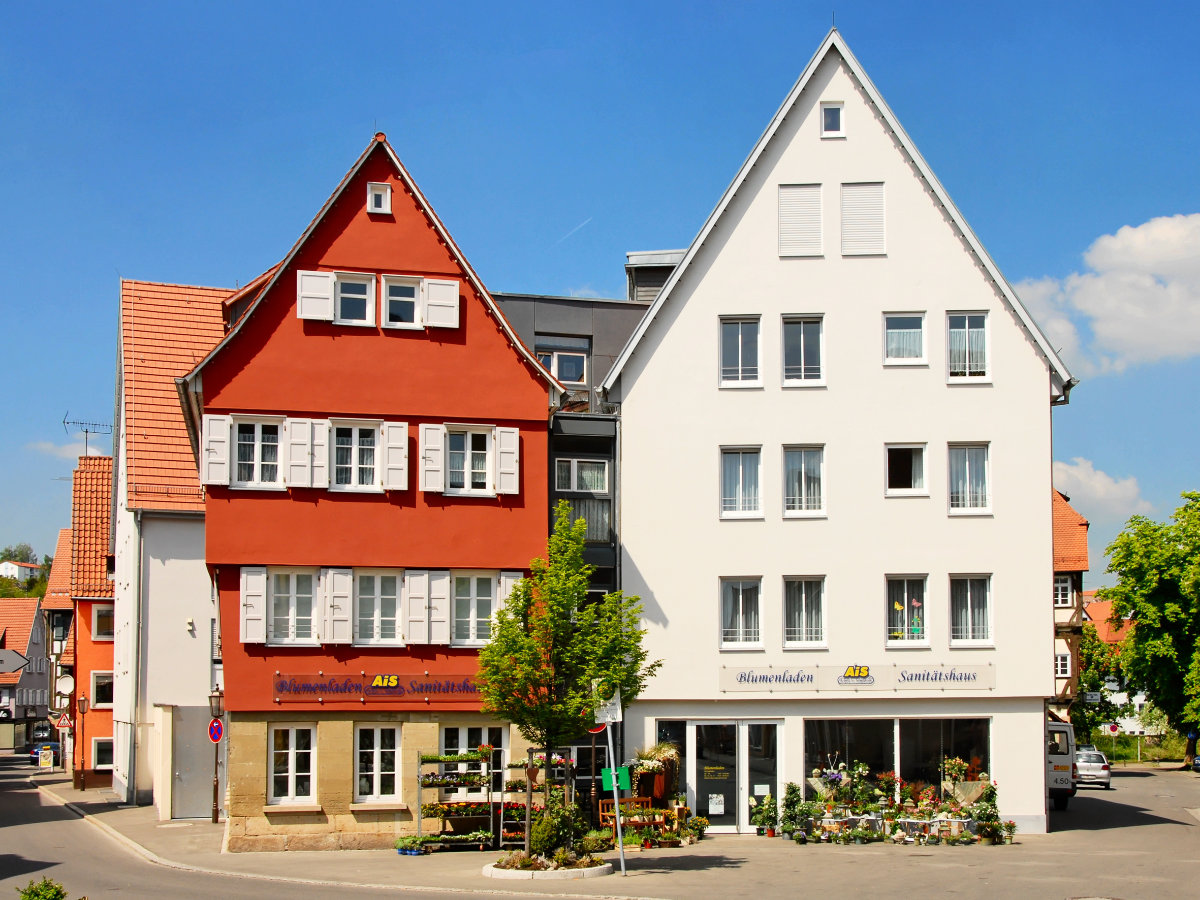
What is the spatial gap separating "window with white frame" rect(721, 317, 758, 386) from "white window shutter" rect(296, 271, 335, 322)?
30.4ft

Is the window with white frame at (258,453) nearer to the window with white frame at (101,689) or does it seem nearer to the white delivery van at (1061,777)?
the white delivery van at (1061,777)

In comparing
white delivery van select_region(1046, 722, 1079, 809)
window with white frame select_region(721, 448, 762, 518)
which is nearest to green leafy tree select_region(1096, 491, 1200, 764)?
white delivery van select_region(1046, 722, 1079, 809)

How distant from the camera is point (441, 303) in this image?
30188mm

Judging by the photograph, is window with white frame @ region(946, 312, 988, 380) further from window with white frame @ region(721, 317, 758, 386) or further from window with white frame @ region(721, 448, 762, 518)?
window with white frame @ region(721, 448, 762, 518)

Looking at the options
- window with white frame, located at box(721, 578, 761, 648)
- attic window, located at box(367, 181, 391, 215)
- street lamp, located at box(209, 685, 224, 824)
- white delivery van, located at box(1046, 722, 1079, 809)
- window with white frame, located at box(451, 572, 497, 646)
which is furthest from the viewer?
white delivery van, located at box(1046, 722, 1079, 809)

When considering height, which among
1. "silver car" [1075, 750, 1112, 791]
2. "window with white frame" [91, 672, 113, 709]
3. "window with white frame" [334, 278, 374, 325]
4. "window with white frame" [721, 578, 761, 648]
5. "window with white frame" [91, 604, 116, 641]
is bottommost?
"silver car" [1075, 750, 1112, 791]

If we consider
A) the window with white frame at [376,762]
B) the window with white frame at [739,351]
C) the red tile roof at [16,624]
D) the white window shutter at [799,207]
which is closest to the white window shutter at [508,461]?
the window with white frame at [739,351]

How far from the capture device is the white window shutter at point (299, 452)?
28781 millimetres

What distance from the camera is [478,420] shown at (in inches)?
1188

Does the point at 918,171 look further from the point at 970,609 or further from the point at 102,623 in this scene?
the point at 102,623

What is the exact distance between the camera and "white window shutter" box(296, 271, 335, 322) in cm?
2931

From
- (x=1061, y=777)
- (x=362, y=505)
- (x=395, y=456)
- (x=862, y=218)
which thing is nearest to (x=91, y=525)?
(x=362, y=505)

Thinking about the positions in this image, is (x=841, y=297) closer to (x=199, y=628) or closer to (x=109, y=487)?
(x=199, y=628)

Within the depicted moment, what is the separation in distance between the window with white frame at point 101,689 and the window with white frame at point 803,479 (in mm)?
30327
